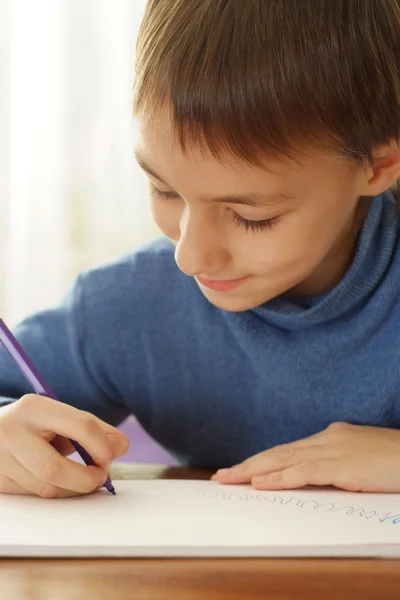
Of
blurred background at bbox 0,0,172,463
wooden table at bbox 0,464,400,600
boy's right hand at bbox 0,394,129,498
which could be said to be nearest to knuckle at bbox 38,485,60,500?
boy's right hand at bbox 0,394,129,498

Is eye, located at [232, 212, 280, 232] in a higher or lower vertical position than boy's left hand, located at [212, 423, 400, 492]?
higher

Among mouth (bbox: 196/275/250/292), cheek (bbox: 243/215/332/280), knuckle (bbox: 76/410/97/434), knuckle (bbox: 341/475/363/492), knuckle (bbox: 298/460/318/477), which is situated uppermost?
cheek (bbox: 243/215/332/280)

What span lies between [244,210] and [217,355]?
0.28 m

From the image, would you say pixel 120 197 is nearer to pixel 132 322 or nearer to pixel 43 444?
pixel 132 322

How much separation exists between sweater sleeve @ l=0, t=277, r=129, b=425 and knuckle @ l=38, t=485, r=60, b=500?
0.29 meters

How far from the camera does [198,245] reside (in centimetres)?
67

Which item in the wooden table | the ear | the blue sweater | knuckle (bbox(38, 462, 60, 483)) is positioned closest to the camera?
the wooden table

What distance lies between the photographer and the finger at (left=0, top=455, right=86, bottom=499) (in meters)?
0.61

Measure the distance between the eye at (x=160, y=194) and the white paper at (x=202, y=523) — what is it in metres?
0.23

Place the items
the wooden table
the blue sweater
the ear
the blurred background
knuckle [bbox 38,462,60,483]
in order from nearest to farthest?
the wooden table → knuckle [bbox 38,462,60,483] → the ear → the blue sweater → the blurred background

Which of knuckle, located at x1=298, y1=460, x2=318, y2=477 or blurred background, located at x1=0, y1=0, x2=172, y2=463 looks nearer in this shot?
knuckle, located at x1=298, y1=460, x2=318, y2=477

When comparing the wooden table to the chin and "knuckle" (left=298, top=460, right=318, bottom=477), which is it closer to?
"knuckle" (left=298, top=460, right=318, bottom=477)

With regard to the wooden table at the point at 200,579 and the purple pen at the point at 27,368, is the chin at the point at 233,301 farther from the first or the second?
the wooden table at the point at 200,579

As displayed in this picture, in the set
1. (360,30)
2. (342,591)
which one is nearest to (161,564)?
(342,591)
